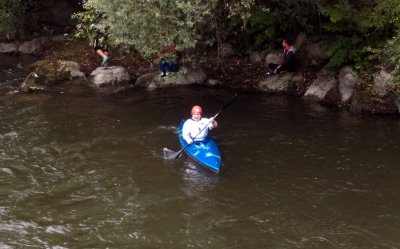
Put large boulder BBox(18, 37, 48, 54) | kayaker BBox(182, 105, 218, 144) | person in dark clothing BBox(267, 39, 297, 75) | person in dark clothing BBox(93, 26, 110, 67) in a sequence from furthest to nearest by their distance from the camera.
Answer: large boulder BBox(18, 37, 48, 54) < person in dark clothing BBox(93, 26, 110, 67) < person in dark clothing BBox(267, 39, 297, 75) < kayaker BBox(182, 105, 218, 144)

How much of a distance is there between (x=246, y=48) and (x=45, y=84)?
7.65 m

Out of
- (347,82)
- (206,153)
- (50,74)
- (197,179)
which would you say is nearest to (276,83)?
(347,82)

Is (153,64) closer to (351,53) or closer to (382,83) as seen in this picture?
(351,53)

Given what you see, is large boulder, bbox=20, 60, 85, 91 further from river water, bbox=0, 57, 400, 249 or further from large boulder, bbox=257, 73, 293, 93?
large boulder, bbox=257, 73, 293, 93

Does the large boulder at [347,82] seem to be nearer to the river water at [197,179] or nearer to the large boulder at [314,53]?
the river water at [197,179]

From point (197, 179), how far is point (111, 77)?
28.0ft

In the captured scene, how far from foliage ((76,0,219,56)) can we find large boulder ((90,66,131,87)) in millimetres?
4790

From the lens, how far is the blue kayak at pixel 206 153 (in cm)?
1088

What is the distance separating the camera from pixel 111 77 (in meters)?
17.9

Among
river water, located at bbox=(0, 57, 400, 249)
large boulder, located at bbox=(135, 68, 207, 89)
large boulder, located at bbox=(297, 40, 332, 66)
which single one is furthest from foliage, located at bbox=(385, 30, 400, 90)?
large boulder, located at bbox=(135, 68, 207, 89)

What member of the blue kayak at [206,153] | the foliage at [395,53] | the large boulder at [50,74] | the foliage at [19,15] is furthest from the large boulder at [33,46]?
the foliage at [395,53]

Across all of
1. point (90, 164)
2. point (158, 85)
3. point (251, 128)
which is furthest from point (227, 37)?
point (90, 164)

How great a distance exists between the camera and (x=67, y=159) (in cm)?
1148

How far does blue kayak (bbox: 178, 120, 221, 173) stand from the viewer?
428 inches
